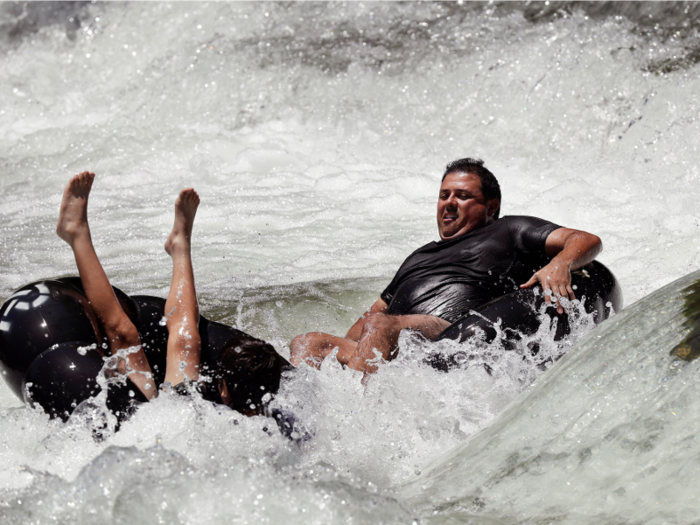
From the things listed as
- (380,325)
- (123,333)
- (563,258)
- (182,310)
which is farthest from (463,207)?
(123,333)

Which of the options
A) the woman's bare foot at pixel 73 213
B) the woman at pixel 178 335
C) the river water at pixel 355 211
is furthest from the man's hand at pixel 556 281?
the woman's bare foot at pixel 73 213

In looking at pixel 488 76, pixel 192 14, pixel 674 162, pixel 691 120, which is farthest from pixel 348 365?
pixel 192 14

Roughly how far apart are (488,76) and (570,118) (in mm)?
998

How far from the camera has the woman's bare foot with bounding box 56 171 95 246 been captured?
8.75ft

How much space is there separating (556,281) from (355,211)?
318 centimetres

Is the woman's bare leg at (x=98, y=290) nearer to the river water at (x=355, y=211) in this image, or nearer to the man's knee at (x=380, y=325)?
the river water at (x=355, y=211)

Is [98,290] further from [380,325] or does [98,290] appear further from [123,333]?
[380,325]

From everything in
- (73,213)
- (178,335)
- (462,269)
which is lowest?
(178,335)

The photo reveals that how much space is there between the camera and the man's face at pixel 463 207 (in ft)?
11.2

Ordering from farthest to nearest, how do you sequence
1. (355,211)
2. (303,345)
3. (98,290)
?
(355,211) < (303,345) < (98,290)

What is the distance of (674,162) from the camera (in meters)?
5.79

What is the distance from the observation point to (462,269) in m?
3.18

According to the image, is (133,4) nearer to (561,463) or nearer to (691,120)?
(691,120)

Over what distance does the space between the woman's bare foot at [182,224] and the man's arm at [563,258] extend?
1.35 m
